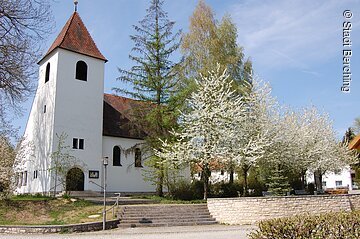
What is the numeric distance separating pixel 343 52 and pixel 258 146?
742cm

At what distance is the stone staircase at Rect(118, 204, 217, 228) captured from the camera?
55.3 feet

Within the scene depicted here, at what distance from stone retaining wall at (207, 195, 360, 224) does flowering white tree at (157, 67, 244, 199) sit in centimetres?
445

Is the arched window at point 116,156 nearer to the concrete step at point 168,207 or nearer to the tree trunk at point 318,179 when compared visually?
the concrete step at point 168,207

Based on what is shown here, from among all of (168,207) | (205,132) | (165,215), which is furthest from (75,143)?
(165,215)

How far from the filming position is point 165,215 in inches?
701

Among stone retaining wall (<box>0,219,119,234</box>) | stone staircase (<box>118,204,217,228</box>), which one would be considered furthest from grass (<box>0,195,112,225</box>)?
stone retaining wall (<box>0,219,119,234</box>)

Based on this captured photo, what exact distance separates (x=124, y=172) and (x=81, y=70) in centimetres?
982

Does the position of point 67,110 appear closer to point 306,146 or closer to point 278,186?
point 278,186

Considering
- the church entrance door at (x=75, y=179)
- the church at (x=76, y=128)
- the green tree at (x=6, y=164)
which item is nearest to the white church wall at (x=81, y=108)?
the church at (x=76, y=128)

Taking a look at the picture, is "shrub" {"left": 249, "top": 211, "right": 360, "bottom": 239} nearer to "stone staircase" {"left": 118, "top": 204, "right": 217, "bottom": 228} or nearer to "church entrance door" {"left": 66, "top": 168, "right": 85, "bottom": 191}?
"stone staircase" {"left": 118, "top": 204, "right": 217, "bottom": 228}

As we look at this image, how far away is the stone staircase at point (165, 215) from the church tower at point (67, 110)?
11.2 metres

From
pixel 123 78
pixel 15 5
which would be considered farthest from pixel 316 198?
pixel 15 5

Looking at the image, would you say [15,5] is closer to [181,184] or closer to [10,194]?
[10,194]

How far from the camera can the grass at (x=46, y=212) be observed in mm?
16781
